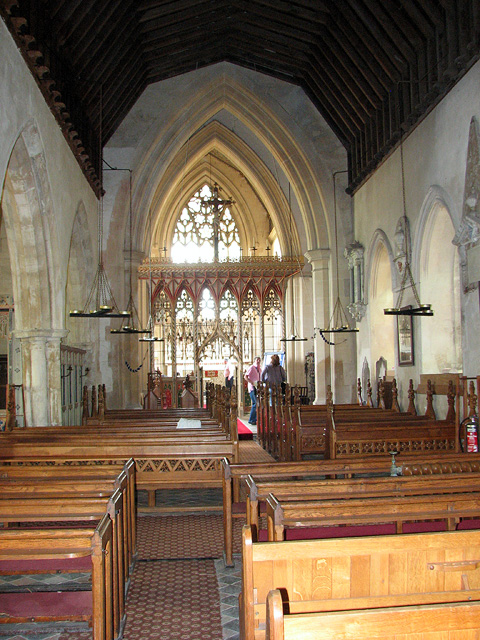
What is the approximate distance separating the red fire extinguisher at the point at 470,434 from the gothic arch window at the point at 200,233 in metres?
16.5

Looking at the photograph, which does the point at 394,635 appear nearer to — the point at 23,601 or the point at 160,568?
the point at 23,601

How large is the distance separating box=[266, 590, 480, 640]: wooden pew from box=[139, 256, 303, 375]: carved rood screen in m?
14.5

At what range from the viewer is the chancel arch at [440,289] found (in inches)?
369

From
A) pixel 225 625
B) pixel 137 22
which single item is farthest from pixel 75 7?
pixel 225 625

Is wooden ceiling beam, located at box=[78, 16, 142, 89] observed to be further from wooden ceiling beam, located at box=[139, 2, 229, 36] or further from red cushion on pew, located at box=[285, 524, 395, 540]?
red cushion on pew, located at box=[285, 524, 395, 540]

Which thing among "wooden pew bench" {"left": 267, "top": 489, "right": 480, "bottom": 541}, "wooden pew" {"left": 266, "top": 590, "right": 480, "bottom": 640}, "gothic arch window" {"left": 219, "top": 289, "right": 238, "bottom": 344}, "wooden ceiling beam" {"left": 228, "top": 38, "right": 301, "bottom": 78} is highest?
"wooden ceiling beam" {"left": 228, "top": 38, "right": 301, "bottom": 78}

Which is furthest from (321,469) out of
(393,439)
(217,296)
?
(217,296)

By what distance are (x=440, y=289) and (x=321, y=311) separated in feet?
16.2

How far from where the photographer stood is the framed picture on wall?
33.4 feet

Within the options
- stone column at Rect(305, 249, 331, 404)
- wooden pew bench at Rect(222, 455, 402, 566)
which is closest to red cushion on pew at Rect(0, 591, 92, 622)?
wooden pew bench at Rect(222, 455, 402, 566)

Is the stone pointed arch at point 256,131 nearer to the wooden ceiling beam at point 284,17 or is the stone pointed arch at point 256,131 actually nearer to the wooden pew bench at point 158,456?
the wooden ceiling beam at point 284,17

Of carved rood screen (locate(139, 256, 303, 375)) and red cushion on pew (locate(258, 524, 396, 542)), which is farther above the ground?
carved rood screen (locate(139, 256, 303, 375))

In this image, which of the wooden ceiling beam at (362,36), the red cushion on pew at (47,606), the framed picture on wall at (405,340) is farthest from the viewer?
the framed picture on wall at (405,340)

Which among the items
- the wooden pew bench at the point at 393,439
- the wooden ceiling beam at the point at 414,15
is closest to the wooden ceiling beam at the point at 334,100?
the wooden ceiling beam at the point at 414,15
